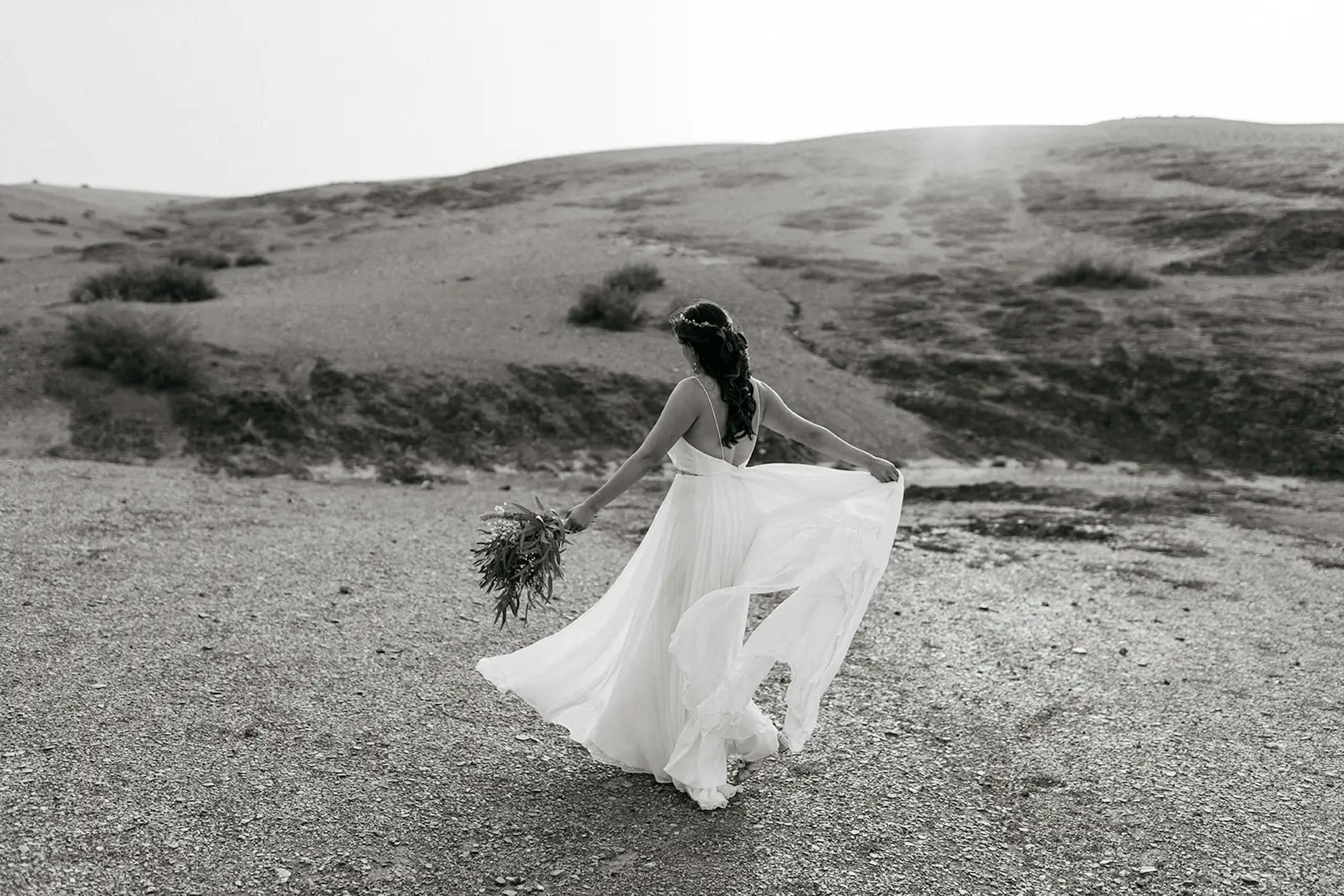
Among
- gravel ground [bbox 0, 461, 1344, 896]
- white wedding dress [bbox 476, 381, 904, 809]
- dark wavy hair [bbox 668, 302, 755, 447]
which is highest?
dark wavy hair [bbox 668, 302, 755, 447]

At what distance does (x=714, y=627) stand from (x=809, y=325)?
16.4 meters

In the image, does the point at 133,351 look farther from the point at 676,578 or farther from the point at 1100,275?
the point at 1100,275

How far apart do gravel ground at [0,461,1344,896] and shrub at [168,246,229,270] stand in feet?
57.7

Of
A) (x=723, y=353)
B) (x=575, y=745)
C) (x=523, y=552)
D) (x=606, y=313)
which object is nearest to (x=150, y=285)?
(x=606, y=313)

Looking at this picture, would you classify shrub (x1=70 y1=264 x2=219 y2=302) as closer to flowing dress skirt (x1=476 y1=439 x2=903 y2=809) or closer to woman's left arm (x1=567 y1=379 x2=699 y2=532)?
flowing dress skirt (x1=476 y1=439 x2=903 y2=809)

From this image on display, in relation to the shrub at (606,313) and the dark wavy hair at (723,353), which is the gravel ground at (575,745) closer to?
the dark wavy hair at (723,353)

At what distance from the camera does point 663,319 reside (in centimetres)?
1914

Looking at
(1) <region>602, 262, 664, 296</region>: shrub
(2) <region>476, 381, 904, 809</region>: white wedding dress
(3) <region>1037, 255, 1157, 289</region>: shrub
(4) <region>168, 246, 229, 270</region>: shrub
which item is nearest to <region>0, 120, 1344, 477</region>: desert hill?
(3) <region>1037, 255, 1157, 289</region>: shrub

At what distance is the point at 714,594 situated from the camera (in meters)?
4.36

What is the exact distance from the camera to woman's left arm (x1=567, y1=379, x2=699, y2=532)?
14.6 feet

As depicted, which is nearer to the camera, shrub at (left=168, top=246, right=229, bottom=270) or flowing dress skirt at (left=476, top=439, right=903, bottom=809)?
flowing dress skirt at (left=476, top=439, right=903, bottom=809)

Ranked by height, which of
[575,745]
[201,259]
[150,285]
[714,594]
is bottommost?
[575,745]

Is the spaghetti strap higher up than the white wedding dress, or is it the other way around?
the spaghetti strap

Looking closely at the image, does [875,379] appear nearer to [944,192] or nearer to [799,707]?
[799,707]
